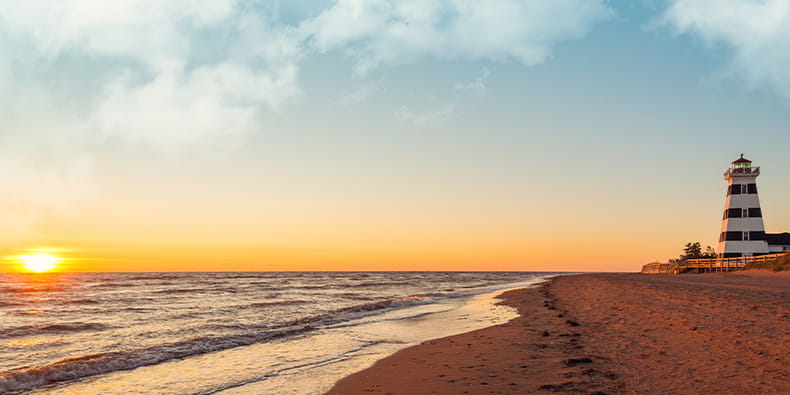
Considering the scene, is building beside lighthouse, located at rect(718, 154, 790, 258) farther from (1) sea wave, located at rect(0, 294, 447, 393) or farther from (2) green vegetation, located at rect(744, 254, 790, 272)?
(1) sea wave, located at rect(0, 294, 447, 393)

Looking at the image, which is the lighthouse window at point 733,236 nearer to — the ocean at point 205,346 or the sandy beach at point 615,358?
the ocean at point 205,346

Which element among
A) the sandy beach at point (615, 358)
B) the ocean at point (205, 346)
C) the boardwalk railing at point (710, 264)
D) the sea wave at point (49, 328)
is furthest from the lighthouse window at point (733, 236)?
the sea wave at point (49, 328)

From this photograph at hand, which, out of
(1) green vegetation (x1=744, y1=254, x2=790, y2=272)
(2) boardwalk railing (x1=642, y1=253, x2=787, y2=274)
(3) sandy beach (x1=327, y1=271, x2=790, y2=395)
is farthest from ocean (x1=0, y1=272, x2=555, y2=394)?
(2) boardwalk railing (x1=642, y1=253, x2=787, y2=274)

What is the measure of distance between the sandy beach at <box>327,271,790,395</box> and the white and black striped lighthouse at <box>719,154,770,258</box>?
49908mm

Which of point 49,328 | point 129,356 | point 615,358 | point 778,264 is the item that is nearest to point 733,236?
point 778,264

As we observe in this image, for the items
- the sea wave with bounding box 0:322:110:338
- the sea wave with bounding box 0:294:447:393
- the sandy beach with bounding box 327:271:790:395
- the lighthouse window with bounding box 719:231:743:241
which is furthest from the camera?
the lighthouse window with bounding box 719:231:743:241

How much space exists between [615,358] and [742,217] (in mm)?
59894

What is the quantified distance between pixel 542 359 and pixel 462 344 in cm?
318

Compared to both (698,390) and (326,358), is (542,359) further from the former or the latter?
(326,358)

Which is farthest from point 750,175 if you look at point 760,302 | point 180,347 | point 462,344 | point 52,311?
point 52,311

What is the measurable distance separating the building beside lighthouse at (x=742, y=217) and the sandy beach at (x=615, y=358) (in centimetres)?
4992

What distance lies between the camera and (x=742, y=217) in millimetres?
55469

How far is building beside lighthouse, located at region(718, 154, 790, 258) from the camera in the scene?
179ft

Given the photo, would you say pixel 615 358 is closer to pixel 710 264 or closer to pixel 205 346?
pixel 205 346
